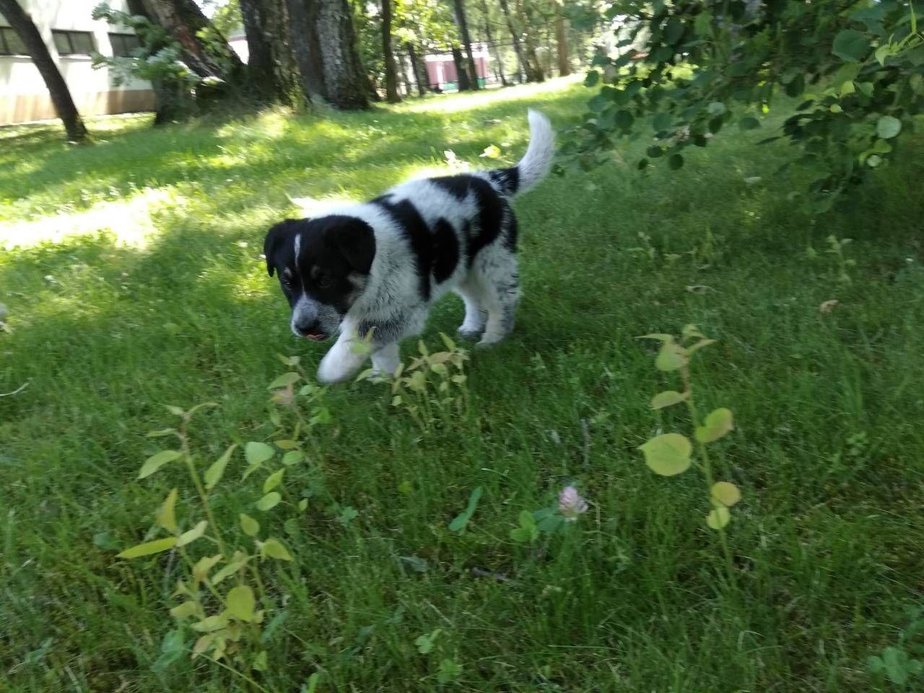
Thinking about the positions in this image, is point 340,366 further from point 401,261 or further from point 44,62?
point 44,62

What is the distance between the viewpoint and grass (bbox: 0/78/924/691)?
1824 mm

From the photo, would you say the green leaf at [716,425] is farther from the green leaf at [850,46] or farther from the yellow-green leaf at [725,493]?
the green leaf at [850,46]

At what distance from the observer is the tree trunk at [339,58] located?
14922 mm

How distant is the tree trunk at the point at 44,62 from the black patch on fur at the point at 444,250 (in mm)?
13863

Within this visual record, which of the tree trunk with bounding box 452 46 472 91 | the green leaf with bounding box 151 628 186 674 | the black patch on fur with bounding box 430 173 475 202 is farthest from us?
the tree trunk with bounding box 452 46 472 91

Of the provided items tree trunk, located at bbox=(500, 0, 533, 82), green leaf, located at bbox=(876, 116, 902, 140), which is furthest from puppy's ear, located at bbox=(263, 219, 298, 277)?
tree trunk, located at bbox=(500, 0, 533, 82)

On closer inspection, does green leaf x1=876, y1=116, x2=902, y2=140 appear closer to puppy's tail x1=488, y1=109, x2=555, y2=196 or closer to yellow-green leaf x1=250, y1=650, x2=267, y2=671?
puppy's tail x1=488, y1=109, x2=555, y2=196

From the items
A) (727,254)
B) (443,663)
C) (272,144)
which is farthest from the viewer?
(272,144)

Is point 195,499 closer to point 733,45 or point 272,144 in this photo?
point 733,45

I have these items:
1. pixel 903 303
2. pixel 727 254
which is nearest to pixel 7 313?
pixel 727 254

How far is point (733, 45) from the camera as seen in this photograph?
3881 mm

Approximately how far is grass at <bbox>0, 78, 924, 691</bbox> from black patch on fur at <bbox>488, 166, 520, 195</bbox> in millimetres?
625

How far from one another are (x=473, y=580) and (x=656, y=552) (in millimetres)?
552

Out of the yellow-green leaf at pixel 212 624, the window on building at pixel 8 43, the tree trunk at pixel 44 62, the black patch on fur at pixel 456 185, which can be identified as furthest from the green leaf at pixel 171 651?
the window on building at pixel 8 43
